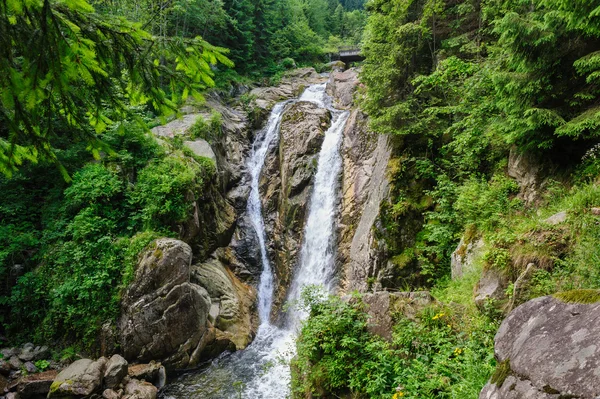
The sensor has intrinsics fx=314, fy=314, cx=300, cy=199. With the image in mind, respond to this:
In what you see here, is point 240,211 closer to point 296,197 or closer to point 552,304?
point 296,197

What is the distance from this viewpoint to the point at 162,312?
9844 millimetres

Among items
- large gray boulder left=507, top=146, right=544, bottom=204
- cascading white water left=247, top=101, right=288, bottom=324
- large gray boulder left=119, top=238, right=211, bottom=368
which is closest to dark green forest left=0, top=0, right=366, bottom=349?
large gray boulder left=119, top=238, right=211, bottom=368

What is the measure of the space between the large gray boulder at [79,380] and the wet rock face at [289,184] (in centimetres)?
673

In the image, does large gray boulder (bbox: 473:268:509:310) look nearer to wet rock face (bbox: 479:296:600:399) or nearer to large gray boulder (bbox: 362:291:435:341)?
large gray boulder (bbox: 362:291:435:341)

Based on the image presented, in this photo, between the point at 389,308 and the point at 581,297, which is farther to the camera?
the point at 389,308

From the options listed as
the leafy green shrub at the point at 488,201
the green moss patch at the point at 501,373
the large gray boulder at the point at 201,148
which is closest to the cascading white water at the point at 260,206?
the large gray boulder at the point at 201,148

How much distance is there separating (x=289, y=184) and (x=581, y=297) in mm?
13083

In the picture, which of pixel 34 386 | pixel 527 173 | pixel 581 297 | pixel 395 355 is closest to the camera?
pixel 581 297

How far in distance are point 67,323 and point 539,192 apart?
13.2 meters

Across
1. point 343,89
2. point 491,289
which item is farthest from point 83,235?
point 343,89

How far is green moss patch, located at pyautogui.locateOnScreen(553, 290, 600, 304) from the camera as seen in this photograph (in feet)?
8.71

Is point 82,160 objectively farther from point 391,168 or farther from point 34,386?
point 391,168

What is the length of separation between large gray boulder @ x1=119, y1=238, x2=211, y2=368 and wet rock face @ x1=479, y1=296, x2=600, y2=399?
911cm

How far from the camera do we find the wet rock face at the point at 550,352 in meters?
2.22
